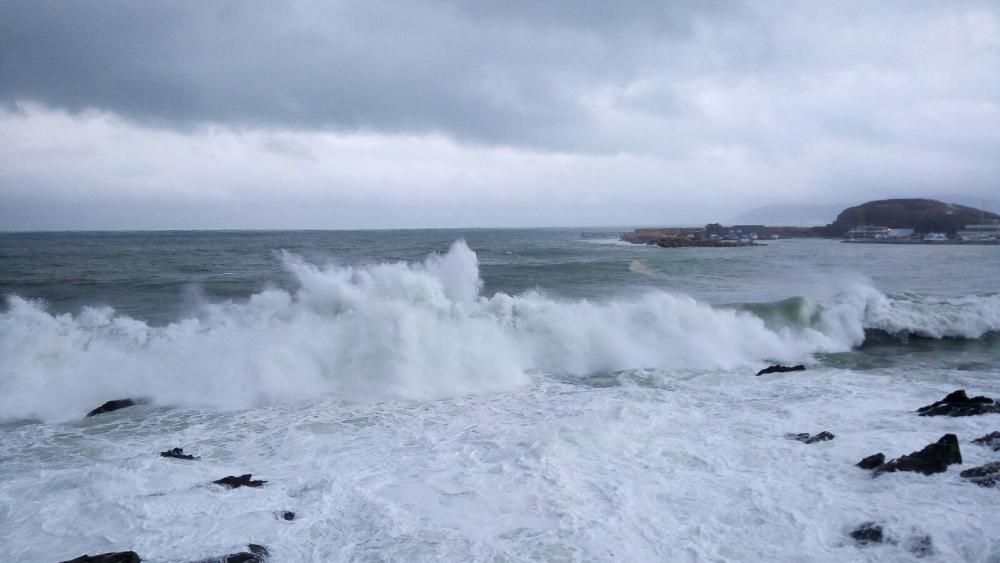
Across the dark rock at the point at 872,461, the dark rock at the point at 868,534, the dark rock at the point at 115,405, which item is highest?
the dark rock at the point at 872,461

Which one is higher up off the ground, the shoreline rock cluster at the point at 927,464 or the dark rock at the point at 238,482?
the shoreline rock cluster at the point at 927,464

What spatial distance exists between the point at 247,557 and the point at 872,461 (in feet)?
21.8

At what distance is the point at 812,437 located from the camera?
24.8ft

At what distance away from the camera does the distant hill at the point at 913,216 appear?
85625 millimetres

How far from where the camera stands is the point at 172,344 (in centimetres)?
1209

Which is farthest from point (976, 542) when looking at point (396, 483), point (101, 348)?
point (101, 348)

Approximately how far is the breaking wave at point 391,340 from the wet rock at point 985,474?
6.37 meters

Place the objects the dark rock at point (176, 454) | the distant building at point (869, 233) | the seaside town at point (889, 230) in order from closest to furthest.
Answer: the dark rock at point (176, 454) → the seaside town at point (889, 230) → the distant building at point (869, 233)

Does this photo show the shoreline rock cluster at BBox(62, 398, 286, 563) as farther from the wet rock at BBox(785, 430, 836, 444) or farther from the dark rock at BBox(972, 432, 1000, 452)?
the dark rock at BBox(972, 432, 1000, 452)

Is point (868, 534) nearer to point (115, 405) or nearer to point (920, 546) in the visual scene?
point (920, 546)

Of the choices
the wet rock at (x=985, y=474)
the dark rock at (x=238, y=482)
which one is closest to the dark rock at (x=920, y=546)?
the wet rock at (x=985, y=474)

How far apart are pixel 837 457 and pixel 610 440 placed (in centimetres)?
271

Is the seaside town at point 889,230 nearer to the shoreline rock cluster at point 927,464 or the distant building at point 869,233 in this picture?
the distant building at point 869,233

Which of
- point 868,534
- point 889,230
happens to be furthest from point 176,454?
point 889,230
